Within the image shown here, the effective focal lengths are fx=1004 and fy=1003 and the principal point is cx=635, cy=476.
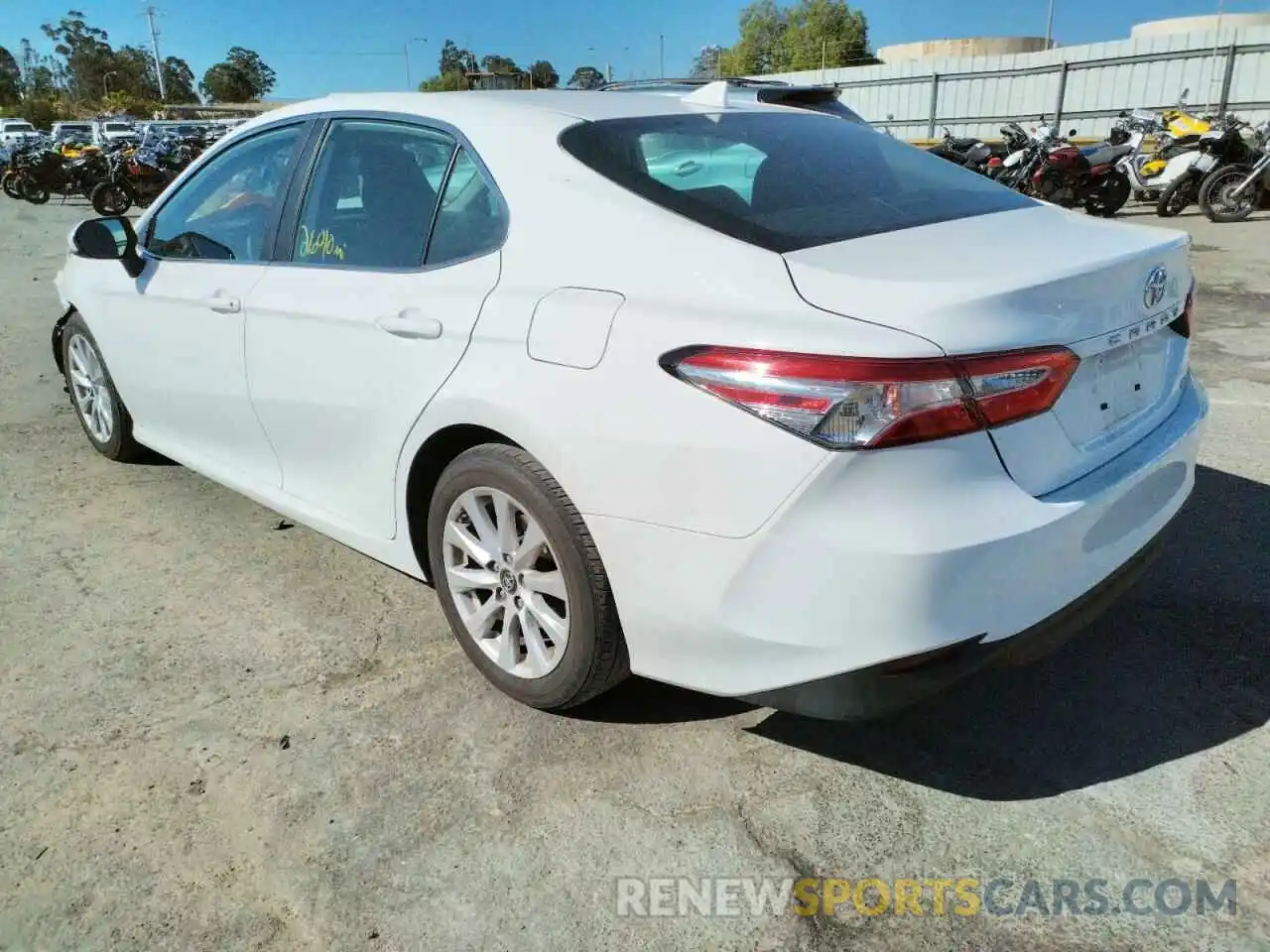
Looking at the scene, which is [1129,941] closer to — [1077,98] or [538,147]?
[538,147]

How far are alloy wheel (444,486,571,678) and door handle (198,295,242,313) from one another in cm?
119

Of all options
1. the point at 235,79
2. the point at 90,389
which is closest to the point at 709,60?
the point at 235,79

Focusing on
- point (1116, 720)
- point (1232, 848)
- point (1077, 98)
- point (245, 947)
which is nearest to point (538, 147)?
point (245, 947)

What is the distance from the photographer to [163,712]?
9.22 ft

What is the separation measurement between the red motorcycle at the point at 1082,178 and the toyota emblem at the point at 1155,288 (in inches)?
464

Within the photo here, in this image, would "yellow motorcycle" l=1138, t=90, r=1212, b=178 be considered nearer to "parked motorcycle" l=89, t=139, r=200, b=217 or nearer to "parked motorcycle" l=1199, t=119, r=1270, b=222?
"parked motorcycle" l=1199, t=119, r=1270, b=222

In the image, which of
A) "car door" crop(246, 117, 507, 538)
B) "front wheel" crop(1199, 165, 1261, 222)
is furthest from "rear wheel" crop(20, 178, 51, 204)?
"car door" crop(246, 117, 507, 538)

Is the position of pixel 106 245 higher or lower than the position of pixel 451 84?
lower

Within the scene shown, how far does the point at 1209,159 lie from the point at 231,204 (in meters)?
13.0

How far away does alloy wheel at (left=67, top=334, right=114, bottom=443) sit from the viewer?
452 cm

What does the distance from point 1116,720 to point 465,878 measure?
1.72m

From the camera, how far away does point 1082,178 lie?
13.2 meters

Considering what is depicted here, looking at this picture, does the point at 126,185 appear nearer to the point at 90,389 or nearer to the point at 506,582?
the point at 90,389

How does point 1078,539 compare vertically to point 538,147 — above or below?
below
